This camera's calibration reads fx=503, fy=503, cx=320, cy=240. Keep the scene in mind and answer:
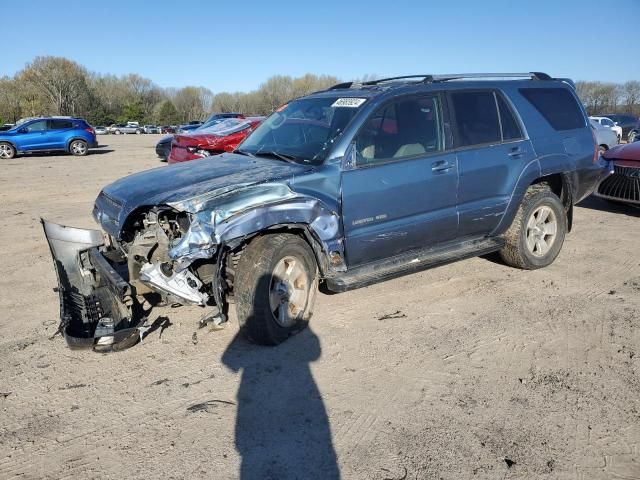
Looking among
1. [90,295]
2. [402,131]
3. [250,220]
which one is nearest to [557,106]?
[402,131]

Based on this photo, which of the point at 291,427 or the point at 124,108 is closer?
the point at 291,427

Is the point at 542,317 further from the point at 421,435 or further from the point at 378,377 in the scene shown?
the point at 421,435

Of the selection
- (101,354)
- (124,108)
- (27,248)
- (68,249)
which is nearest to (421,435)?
(101,354)

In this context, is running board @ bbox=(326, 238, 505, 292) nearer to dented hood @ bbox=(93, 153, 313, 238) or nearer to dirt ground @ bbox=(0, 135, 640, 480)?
dirt ground @ bbox=(0, 135, 640, 480)

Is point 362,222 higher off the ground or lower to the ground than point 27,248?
higher

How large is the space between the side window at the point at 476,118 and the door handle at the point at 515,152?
0.17 m

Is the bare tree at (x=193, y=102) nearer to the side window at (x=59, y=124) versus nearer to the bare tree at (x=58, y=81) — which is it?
the bare tree at (x=58, y=81)

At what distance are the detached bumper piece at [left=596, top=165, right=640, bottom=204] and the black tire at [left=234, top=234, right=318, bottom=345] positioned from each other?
21.2ft

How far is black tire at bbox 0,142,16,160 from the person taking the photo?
65.0 ft

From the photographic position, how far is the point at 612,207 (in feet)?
30.6

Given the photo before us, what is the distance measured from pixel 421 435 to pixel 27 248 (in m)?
5.97

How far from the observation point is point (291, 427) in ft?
9.89

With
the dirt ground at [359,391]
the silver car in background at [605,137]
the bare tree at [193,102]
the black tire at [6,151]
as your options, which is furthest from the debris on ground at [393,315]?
the bare tree at [193,102]

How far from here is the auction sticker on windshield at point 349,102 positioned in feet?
14.4
